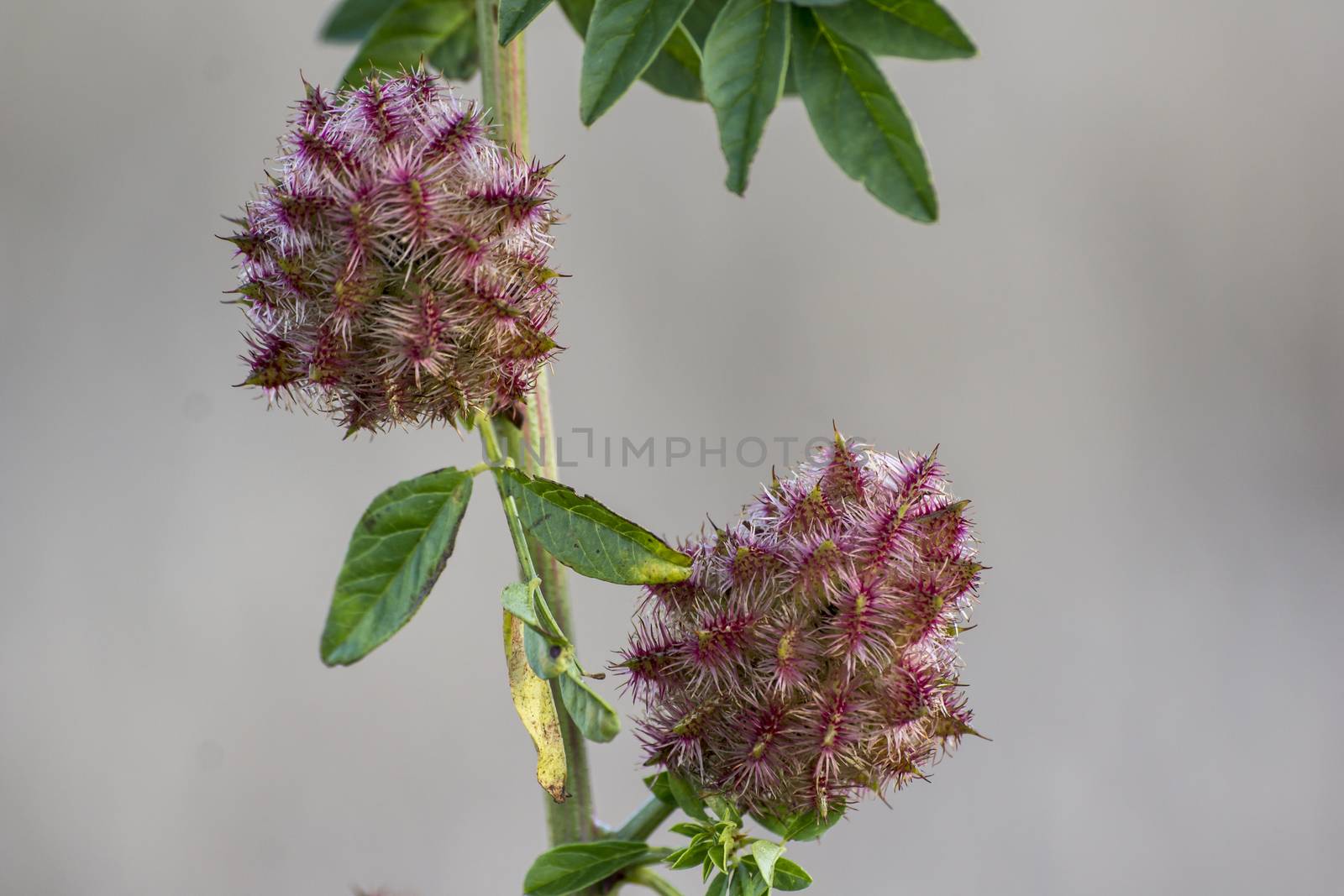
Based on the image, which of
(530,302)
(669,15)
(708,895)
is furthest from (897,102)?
(708,895)

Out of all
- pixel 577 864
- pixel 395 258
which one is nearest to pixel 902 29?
pixel 395 258

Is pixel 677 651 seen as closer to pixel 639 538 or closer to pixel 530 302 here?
pixel 639 538

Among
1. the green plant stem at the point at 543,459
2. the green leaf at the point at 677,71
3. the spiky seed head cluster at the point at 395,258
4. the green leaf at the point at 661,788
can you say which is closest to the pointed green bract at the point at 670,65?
the green leaf at the point at 677,71

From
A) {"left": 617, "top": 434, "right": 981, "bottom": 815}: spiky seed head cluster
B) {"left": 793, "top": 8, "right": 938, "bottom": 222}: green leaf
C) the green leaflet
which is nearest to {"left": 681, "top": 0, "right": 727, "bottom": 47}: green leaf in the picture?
{"left": 793, "top": 8, "right": 938, "bottom": 222}: green leaf

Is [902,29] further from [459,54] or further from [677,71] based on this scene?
[459,54]

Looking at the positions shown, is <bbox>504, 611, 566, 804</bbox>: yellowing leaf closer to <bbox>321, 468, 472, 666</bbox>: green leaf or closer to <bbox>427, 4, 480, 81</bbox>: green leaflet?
<bbox>321, 468, 472, 666</bbox>: green leaf

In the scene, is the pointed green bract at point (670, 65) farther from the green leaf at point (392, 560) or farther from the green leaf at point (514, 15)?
the green leaf at point (392, 560)
